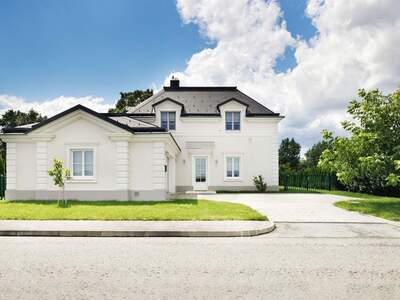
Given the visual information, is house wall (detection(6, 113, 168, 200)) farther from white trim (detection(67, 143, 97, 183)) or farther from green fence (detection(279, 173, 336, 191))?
green fence (detection(279, 173, 336, 191))

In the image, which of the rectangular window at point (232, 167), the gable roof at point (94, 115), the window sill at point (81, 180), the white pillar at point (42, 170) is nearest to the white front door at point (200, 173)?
the rectangular window at point (232, 167)

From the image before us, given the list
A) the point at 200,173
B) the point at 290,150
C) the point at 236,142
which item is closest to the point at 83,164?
the point at 200,173

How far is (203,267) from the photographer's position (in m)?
5.53

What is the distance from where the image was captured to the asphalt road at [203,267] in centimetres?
436

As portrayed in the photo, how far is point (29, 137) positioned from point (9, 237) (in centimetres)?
901

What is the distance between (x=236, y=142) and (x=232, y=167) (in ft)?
6.46

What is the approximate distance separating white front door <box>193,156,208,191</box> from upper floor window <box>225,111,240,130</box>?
312cm

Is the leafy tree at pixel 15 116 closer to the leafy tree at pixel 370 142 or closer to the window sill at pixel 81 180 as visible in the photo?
the window sill at pixel 81 180

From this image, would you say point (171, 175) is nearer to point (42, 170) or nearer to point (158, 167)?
point (158, 167)

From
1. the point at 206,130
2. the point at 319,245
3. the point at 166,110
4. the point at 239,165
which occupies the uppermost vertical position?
the point at 166,110

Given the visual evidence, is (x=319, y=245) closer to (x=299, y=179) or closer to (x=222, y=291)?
(x=222, y=291)

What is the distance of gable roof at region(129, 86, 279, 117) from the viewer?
24.5 m

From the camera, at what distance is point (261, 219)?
1026 centimetres

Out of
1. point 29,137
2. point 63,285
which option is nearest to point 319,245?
point 63,285
